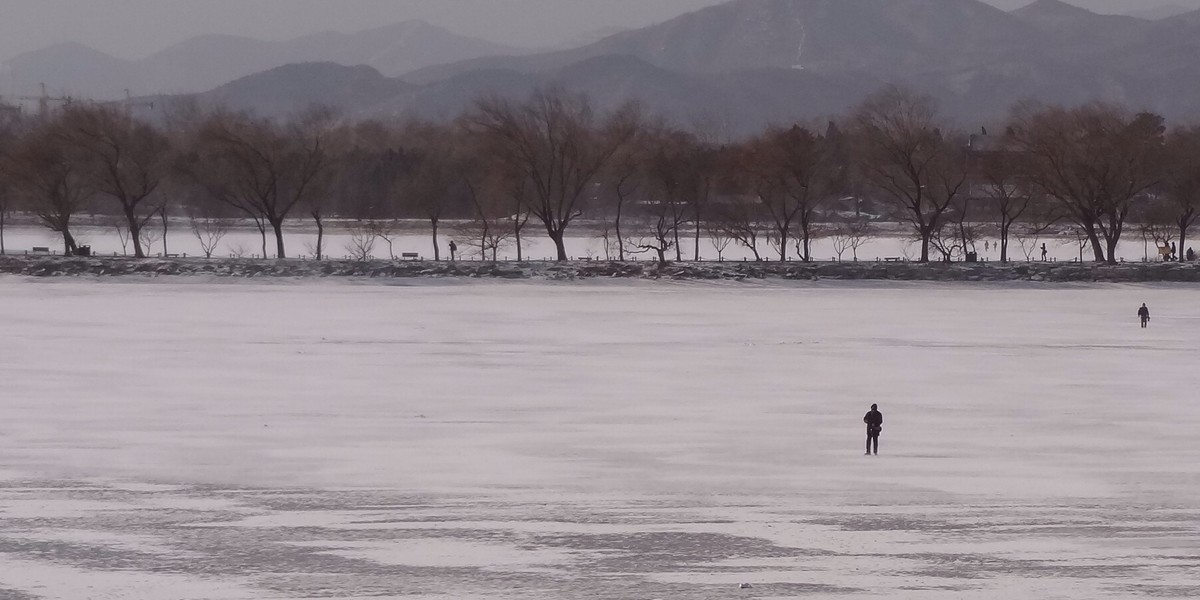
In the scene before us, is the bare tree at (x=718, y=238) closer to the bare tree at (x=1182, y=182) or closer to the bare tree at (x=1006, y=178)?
the bare tree at (x=1006, y=178)

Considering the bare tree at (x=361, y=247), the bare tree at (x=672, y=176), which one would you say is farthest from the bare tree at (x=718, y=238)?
the bare tree at (x=361, y=247)

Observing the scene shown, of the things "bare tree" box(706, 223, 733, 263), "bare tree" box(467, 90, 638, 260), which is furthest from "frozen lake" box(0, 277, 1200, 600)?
"bare tree" box(706, 223, 733, 263)

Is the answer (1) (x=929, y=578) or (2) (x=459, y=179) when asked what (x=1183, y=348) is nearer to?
(1) (x=929, y=578)

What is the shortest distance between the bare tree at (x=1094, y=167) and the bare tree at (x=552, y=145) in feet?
82.9

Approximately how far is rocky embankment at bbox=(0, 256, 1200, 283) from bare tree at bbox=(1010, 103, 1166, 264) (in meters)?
3.61

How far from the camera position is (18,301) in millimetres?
55531

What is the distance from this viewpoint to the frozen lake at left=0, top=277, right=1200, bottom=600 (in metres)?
16.1

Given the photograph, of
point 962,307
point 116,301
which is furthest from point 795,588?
point 116,301

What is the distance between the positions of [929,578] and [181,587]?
8616 mm

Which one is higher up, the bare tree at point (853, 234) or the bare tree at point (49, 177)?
the bare tree at point (49, 177)

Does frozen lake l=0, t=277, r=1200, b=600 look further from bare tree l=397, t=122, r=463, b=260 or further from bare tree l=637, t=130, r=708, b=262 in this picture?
bare tree l=397, t=122, r=463, b=260

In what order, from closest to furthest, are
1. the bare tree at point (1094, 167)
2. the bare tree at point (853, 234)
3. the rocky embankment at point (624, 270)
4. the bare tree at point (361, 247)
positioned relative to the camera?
1. the rocky embankment at point (624, 270)
2. the bare tree at point (1094, 167)
3. the bare tree at point (361, 247)
4. the bare tree at point (853, 234)

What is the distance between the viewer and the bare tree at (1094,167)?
75.3m

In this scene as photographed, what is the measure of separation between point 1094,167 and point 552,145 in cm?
3124
